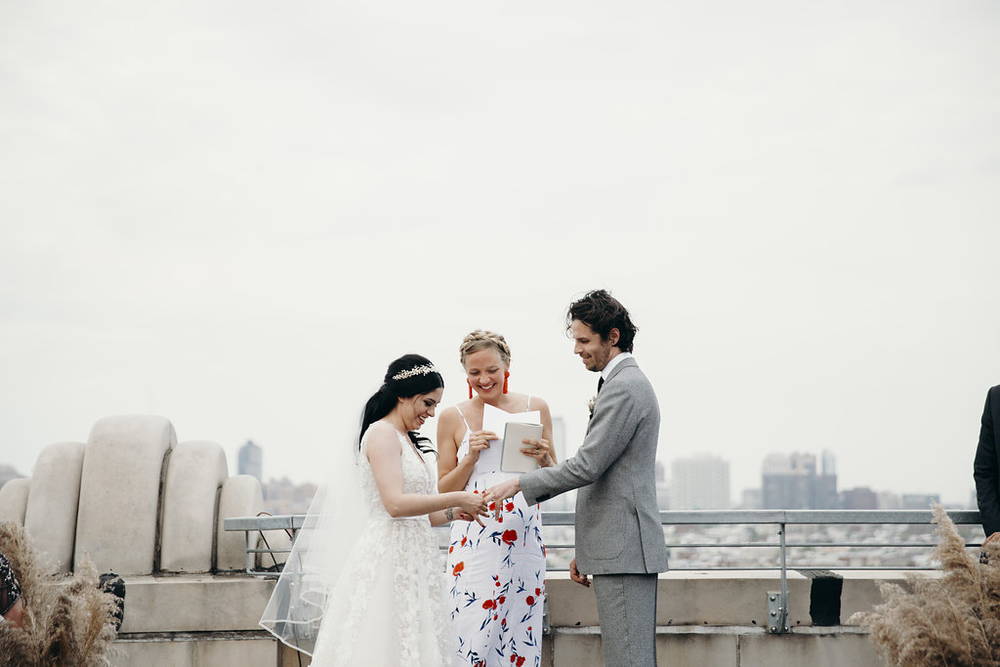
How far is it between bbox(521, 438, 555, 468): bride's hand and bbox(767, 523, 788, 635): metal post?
1637mm

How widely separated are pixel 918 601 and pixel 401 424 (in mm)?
2345

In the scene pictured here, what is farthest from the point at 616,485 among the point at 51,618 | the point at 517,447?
the point at 51,618

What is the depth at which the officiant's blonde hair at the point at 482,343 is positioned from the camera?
201 inches

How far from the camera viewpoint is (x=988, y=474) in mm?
5102

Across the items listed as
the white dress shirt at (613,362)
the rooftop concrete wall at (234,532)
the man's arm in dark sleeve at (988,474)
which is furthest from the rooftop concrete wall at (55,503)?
the man's arm in dark sleeve at (988,474)

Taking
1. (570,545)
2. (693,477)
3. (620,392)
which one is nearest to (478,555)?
(570,545)

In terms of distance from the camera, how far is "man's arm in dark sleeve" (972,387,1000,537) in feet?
16.5

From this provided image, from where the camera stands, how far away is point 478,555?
5.00 m

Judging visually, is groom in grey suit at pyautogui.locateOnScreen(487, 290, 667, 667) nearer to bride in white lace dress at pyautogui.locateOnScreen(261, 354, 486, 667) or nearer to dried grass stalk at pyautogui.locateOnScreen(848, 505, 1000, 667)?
bride in white lace dress at pyautogui.locateOnScreen(261, 354, 486, 667)

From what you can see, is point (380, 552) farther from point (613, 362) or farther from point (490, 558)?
point (613, 362)

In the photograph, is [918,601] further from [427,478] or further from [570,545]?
[427,478]

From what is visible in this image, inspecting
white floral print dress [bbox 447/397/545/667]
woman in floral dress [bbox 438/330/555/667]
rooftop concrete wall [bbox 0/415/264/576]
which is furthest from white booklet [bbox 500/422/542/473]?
rooftop concrete wall [bbox 0/415/264/576]

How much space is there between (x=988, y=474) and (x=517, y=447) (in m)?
2.48

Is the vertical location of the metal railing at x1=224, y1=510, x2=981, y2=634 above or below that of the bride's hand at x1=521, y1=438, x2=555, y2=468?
below
